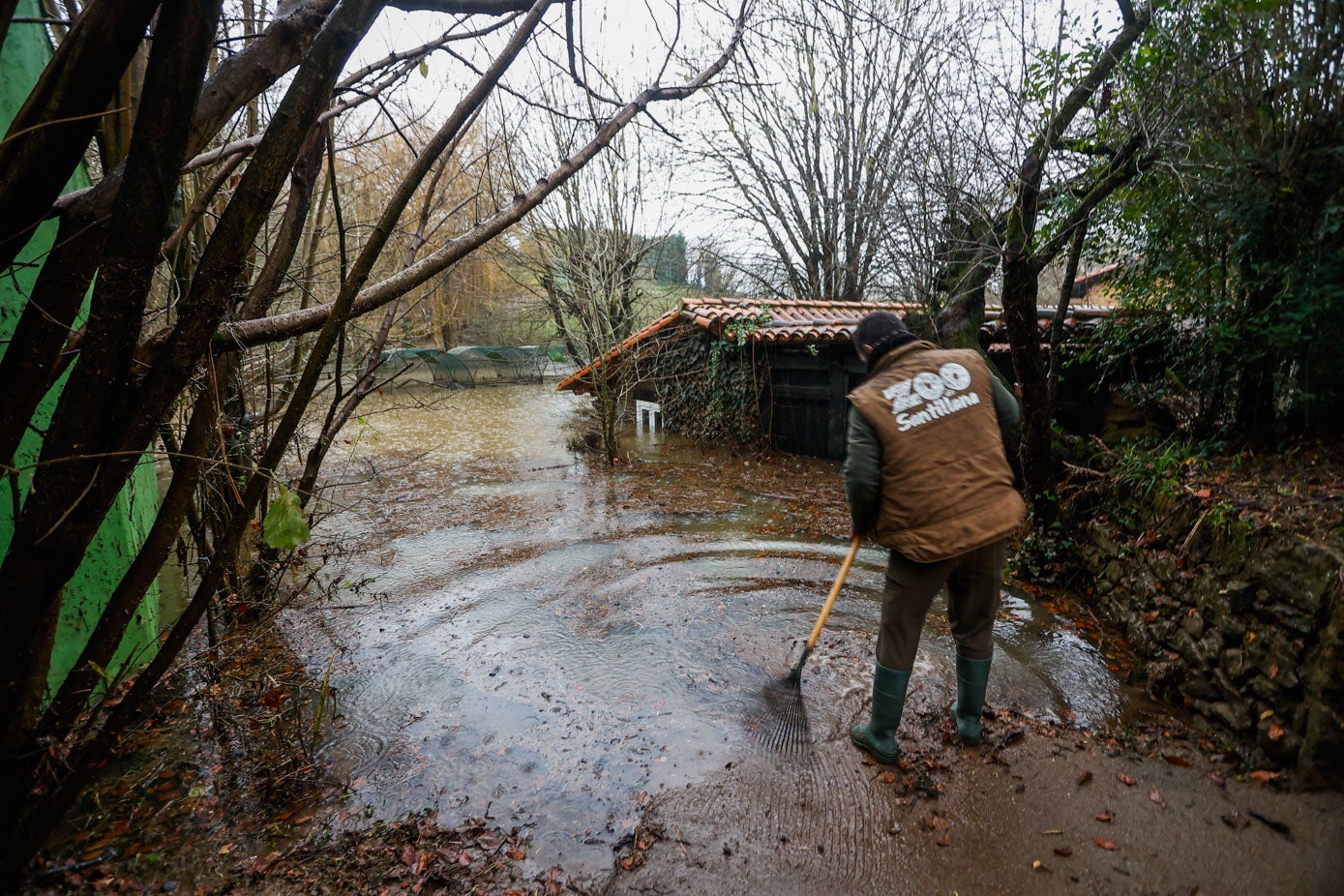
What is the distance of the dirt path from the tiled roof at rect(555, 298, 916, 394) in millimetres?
7700

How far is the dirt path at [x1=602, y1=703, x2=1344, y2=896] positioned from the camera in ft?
7.97

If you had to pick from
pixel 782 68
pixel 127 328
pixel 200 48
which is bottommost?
pixel 127 328

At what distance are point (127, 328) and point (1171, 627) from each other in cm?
507

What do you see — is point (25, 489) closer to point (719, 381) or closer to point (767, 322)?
point (767, 322)

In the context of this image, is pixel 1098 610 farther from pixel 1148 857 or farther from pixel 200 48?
pixel 200 48

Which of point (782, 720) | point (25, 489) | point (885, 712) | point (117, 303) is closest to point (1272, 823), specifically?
point (885, 712)

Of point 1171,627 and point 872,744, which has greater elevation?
point 1171,627

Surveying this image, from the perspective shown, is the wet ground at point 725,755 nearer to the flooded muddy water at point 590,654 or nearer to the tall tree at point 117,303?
the flooded muddy water at point 590,654

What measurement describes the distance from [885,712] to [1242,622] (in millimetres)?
1925

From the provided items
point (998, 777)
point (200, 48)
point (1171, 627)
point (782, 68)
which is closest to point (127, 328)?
point (200, 48)

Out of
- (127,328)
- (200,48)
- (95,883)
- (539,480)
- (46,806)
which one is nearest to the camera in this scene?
(200,48)

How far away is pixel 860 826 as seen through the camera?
2.73 meters

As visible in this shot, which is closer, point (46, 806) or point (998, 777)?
point (46, 806)

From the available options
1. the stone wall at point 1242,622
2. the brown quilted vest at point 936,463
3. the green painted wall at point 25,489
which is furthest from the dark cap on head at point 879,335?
the green painted wall at point 25,489
